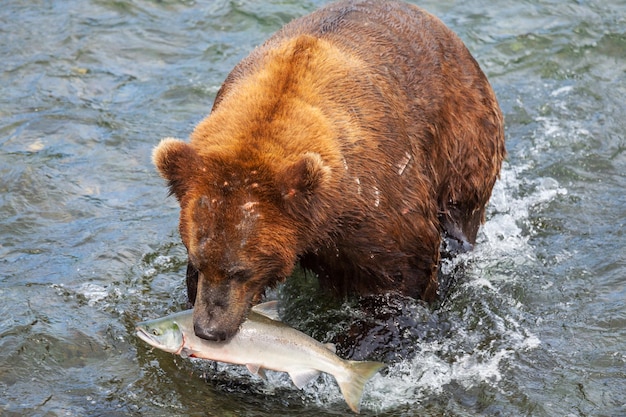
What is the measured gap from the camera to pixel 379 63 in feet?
21.4

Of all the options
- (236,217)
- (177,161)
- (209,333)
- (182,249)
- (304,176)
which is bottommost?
(182,249)

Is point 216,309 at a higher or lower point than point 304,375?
higher

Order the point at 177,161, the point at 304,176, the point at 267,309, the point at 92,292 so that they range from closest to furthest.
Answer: the point at 304,176
the point at 177,161
the point at 267,309
the point at 92,292

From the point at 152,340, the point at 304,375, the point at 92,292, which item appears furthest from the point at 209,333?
the point at 92,292

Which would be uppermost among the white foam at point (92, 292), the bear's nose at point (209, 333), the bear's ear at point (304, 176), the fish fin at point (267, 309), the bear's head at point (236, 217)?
the bear's ear at point (304, 176)

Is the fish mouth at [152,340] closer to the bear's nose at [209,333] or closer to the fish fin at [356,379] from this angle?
the bear's nose at [209,333]

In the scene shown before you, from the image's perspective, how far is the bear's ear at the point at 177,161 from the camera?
550 cm

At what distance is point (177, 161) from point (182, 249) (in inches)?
94.8

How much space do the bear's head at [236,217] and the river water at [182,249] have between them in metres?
0.91

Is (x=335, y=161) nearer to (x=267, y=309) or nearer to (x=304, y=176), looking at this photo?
(x=304, y=176)

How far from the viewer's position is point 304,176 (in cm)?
530

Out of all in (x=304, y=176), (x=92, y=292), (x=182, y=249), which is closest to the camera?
→ (x=304, y=176)

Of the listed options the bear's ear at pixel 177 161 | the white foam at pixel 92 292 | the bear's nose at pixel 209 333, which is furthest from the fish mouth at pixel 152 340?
the white foam at pixel 92 292

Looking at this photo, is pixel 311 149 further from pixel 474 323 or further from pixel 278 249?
pixel 474 323
